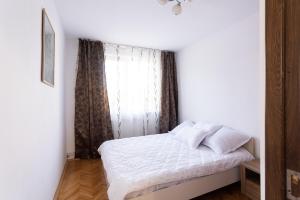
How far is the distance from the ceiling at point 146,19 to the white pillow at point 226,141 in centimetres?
169

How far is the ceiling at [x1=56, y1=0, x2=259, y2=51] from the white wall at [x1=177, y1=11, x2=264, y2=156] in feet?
0.71

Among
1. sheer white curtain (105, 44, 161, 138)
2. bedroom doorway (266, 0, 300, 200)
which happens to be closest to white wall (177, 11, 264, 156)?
sheer white curtain (105, 44, 161, 138)

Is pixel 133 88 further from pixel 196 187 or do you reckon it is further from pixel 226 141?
pixel 196 187

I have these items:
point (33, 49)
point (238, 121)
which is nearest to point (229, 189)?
point (238, 121)

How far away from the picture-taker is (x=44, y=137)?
1706 mm

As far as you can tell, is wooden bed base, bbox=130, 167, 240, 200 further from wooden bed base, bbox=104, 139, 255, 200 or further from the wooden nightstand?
the wooden nightstand

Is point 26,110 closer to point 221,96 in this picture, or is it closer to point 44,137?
point 44,137

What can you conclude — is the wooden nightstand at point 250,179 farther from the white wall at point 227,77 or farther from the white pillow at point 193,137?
the white pillow at point 193,137

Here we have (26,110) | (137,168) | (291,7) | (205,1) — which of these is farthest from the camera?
(205,1)

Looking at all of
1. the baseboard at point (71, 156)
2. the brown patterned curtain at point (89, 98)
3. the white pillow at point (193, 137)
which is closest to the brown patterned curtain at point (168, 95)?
the white pillow at point (193, 137)

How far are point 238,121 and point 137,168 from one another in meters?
1.76

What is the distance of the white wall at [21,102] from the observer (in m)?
0.88

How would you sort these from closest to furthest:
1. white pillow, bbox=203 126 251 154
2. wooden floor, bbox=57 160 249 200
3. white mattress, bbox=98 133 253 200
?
white mattress, bbox=98 133 253 200, wooden floor, bbox=57 160 249 200, white pillow, bbox=203 126 251 154

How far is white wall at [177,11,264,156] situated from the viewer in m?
2.49
